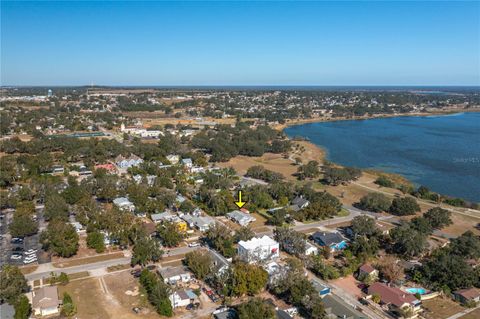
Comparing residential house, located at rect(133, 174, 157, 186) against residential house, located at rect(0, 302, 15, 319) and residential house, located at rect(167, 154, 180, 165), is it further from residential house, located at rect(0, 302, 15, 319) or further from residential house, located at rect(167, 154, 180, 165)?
residential house, located at rect(0, 302, 15, 319)

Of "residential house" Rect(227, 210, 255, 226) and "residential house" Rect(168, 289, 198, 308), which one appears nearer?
"residential house" Rect(168, 289, 198, 308)

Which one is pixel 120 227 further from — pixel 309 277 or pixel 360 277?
pixel 360 277

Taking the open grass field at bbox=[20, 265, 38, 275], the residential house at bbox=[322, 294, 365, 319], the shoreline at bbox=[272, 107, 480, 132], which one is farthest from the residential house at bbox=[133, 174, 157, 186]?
the shoreline at bbox=[272, 107, 480, 132]

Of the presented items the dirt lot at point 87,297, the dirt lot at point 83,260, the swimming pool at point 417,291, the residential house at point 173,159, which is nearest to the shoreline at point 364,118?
the residential house at point 173,159

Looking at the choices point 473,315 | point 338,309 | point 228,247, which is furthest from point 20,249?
point 473,315

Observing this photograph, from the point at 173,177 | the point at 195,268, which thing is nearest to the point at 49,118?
the point at 173,177

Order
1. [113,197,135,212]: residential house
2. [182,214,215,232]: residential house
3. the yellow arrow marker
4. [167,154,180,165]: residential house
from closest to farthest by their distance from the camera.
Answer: [182,214,215,232]: residential house
[113,197,135,212]: residential house
the yellow arrow marker
[167,154,180,165]: residential house
